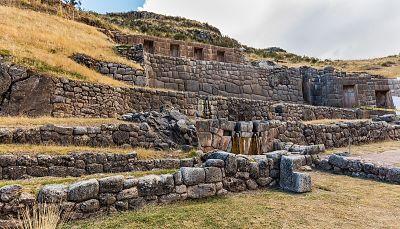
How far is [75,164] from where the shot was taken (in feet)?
32.4

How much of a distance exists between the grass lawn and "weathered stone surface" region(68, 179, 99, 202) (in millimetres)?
400

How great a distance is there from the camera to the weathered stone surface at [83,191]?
5.75m

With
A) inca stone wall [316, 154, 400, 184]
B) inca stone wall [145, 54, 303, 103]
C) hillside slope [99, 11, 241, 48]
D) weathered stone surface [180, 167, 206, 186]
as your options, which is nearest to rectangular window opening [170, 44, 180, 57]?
inca stone wall [145, 54, 303, 103]

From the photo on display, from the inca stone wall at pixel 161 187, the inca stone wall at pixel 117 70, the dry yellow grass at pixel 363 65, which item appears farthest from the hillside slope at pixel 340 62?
the inca stone wall at pixel 161 187

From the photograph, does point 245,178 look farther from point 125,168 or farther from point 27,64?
point 27,64

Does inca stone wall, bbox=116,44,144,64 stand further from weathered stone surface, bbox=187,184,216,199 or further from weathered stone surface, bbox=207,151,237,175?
weathered stone surface, bbox=187,184,216,199

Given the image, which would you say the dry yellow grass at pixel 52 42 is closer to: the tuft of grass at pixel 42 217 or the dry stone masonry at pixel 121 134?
the dry stone masonry at pixel 121 134

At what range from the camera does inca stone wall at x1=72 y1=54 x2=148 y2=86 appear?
19.9 meters

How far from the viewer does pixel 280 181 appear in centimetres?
847

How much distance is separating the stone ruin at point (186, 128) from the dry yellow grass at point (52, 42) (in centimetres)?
110

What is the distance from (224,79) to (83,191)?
19687 millimetres

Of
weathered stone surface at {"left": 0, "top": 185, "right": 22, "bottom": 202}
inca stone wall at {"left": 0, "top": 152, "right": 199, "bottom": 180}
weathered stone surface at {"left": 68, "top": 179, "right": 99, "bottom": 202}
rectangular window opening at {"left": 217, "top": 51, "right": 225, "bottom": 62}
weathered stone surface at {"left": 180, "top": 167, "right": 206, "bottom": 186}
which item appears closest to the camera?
weathered stone surface at {"left": 0, "top": 185, "right": 22, "bottom": 202}

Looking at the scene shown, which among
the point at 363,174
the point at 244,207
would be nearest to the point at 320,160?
the point at 363,174

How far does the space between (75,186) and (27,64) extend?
1123 centimetres
